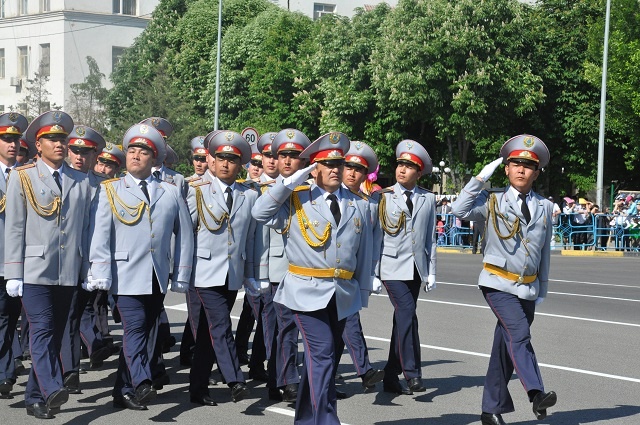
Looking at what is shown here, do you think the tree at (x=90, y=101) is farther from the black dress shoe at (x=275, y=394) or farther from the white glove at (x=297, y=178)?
→ the white glove at (x=297, y=178)

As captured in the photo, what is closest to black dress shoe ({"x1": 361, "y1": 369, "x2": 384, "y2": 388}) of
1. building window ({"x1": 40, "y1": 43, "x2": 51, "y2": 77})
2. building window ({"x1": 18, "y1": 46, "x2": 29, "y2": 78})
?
building window ({"x1": 40, "y1": 43, "x2": 51, "y2": 77})

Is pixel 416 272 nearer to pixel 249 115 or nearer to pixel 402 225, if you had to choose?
pixel 402 225

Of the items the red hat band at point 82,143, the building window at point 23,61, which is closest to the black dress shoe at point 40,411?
the red hat band at point 82,143

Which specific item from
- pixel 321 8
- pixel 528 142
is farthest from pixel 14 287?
pixel 321 8

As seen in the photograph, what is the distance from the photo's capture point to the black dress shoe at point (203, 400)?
29.5 feet

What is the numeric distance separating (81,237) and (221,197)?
1252 mm

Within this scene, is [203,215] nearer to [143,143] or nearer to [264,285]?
[264,285]

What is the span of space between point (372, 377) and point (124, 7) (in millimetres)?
71954

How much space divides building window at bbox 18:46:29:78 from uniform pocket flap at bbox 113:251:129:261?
7219 centimetres

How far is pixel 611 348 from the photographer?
1248 cm

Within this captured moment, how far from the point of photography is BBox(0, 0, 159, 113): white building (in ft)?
246

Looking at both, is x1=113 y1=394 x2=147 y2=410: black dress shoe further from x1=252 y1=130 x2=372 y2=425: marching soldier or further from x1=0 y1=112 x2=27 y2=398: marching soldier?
x1=252 y1=130 x2=372 y2=425: marching soldier

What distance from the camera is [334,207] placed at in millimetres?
7695

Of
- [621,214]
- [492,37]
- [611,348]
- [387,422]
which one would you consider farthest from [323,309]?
[492,37]
